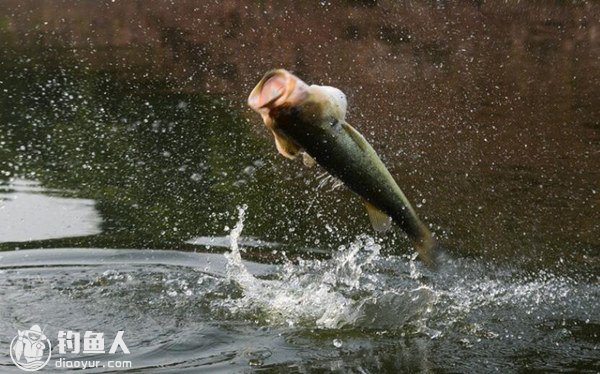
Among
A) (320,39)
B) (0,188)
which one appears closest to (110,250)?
(0,188)

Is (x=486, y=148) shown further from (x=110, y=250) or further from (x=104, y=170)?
(x=110, y=250)

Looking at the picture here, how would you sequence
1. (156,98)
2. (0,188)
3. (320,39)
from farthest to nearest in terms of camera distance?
1. (320,39)
2. (156,98)
3. (0,188)

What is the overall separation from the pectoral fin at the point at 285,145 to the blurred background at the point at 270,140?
3.40 meters

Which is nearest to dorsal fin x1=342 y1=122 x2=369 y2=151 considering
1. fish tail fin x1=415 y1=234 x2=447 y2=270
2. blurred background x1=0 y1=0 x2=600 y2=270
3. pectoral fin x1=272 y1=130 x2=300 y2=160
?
pectoral fin x1=272 y1=130 x2=300 y2=160

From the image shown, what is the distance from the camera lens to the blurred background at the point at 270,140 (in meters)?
8.74

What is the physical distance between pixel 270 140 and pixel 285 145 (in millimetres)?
8086

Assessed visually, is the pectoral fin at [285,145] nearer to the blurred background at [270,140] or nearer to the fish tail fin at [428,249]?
the fish tail fin at [428,249]

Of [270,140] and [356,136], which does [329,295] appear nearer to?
[356,136]

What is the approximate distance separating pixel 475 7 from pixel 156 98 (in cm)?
1663

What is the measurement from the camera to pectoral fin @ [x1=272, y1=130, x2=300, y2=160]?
173 inches

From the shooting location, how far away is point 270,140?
1252cm

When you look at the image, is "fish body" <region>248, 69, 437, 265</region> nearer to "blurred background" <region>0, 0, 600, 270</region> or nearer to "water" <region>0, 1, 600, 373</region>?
"water" <region>0, 1, 600, 373</region>

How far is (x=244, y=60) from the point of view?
20.4 m

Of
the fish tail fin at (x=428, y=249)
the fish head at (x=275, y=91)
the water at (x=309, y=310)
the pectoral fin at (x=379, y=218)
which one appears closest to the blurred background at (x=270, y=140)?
the water at (x=309, y=310)
